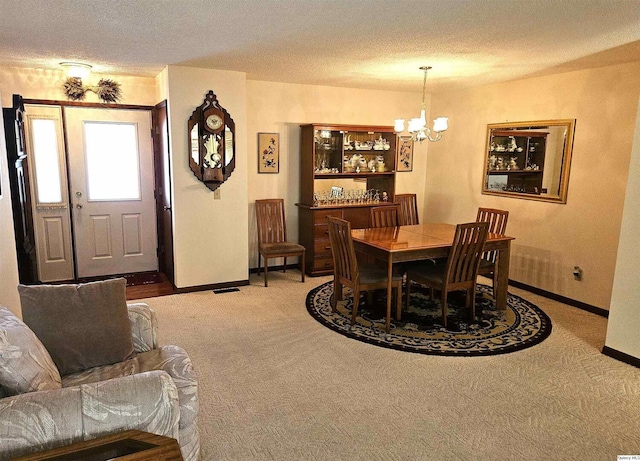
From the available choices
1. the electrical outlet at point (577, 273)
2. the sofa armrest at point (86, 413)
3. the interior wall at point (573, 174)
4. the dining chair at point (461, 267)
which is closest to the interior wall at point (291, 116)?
the interior wall at point (573, 174)

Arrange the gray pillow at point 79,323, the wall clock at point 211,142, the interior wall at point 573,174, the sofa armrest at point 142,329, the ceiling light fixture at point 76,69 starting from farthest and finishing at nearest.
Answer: the wall clock at point 211,142 < the ceiling light fixture at point 76,69 < the interior wall at point 573,174 < the sofa armrest at point 142,329 < the gray pillow at point 79,323

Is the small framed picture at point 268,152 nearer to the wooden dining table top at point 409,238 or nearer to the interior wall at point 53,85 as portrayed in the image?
the interior wall at point 53,85

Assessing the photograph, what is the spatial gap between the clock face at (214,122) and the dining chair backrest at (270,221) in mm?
1117

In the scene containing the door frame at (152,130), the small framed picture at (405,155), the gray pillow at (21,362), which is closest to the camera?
the gray pillow at (21,362)

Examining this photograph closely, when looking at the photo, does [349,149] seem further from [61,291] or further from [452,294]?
[61,291]

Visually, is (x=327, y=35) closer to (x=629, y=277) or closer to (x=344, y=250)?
(x=344, y=250)

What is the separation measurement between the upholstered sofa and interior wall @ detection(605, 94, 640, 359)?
3152 mm

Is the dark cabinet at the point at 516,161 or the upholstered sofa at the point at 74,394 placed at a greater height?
the dark cabinet at the point at 516,161

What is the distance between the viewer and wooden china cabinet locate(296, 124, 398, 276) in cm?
559

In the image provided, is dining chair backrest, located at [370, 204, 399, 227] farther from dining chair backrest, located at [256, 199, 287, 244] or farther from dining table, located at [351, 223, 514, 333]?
dining chair backrest, located at [256, 199, 287, 244]

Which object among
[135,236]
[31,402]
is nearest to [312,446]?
[31,402]

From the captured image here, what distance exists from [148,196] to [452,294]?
3820 millimetres

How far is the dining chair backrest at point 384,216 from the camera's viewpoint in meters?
4.95

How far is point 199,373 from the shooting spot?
317cm
